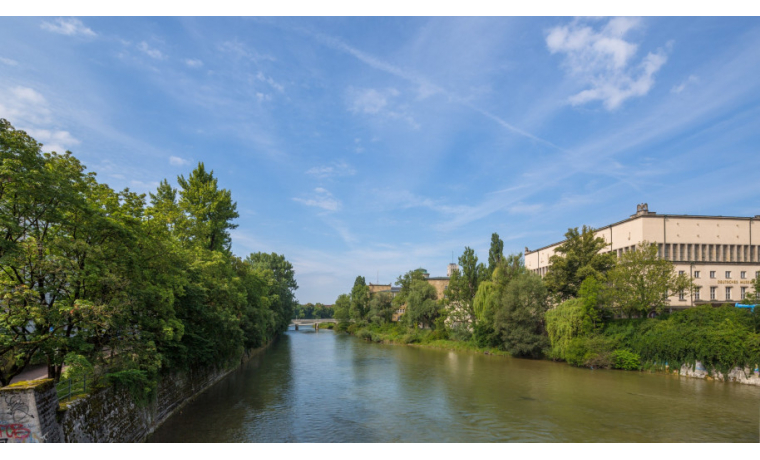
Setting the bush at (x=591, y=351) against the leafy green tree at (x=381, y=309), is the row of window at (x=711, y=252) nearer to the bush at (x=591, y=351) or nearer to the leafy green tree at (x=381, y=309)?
the bush at (x=591, y=351)

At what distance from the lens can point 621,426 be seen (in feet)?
62.1

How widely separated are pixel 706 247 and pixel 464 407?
130 ft

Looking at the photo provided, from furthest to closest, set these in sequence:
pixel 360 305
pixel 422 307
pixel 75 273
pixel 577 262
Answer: pixel 360 305
pixel 422 307
pixel 577 262
pixel 75 273

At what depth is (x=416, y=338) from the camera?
6109 centimetres

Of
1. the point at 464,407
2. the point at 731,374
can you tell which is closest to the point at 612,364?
the point at 731,374

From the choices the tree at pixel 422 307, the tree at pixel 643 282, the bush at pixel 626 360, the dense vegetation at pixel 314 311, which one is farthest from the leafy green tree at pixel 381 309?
the dense vegetation at pixel 314 311

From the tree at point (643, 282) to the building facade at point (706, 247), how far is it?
7473 mm

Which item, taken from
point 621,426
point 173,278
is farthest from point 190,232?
point 621,426

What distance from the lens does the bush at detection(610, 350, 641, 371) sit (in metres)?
35.2

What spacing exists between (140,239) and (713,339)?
35172mm

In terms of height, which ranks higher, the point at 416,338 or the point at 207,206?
the point at 207,206

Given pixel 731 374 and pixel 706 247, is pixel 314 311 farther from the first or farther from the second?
pixel 731 374

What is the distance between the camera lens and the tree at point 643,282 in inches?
1453

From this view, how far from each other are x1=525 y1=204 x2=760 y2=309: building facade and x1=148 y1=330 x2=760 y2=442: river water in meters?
18.0
